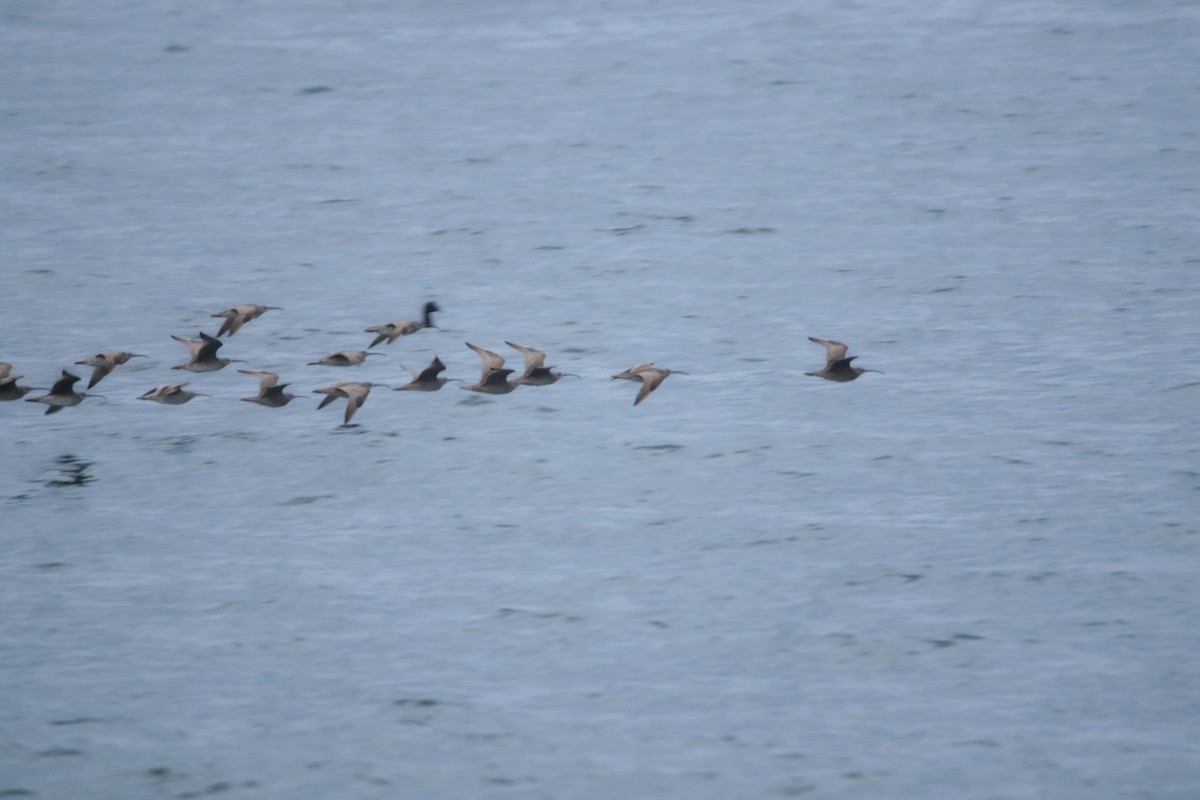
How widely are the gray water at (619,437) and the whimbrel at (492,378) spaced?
84 cm

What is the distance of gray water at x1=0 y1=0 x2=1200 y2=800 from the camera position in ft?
72.4

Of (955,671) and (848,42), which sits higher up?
(848,42)

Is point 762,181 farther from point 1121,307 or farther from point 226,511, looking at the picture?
point 226,511

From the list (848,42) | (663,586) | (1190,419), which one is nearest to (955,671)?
(663,586)

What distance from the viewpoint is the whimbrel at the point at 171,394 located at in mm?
29578

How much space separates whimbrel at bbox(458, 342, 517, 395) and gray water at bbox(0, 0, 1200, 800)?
84cm

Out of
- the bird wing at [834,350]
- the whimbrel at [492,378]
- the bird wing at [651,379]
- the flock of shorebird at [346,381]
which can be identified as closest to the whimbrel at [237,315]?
the flock of shorebird at [346,381]

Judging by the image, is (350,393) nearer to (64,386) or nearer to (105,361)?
(105,361)

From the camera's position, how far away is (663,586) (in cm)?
2555

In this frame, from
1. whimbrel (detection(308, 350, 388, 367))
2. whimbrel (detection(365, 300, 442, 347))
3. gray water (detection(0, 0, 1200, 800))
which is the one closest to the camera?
gray water (detection(0, 0, 1200, 800))

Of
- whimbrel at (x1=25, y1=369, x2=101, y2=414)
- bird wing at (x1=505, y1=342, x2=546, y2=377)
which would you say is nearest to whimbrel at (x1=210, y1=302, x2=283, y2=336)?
whimbrel at (x1=25, y1=369, x2=101, y2=414)

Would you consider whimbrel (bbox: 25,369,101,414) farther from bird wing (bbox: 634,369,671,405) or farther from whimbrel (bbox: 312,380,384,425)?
bird wing (bbox: 634,369,671,405)

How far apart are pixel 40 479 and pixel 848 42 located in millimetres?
34632

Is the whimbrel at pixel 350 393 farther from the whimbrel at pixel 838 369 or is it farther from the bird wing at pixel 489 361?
the whimbrel at pixel 838 369
